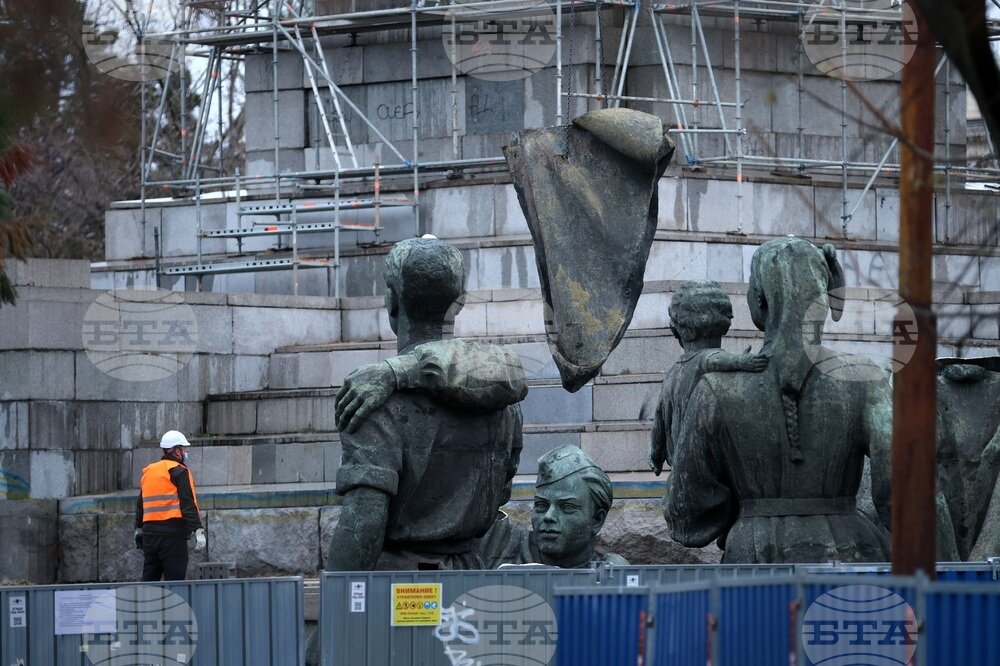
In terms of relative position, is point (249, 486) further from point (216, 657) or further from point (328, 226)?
point (216, 657)

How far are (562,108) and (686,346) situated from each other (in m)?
11.6

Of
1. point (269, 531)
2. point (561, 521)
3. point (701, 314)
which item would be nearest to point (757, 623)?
point (561, 521)

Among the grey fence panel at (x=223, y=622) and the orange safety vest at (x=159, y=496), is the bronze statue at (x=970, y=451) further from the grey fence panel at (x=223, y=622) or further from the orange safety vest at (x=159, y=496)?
the orange safety vest at (x=159, y=496)

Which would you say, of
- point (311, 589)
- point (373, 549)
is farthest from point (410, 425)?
point (311, 589)

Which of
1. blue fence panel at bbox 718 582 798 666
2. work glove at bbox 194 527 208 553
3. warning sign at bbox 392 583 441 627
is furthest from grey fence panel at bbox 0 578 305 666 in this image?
work glove at bbox 194 527 208 553

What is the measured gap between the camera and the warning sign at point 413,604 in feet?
27.2

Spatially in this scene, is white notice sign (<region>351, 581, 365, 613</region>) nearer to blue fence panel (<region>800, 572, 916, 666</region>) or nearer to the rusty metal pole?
blue fence panel (<region>800, 572, 916, 666</region>)

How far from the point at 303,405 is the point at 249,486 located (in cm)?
125

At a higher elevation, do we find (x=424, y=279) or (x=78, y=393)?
(x=424, y=279)

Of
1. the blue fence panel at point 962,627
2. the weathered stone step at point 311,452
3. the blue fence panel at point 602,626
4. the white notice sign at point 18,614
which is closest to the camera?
the blue fence panel at point 962,627

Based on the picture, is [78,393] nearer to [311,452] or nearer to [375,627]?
[311,452]

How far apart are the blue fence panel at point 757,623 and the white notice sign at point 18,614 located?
9.81 ft

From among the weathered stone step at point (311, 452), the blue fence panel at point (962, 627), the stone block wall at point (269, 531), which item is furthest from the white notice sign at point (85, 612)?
the weathered stone step at point (311, 452)

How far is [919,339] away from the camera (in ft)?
20.8
